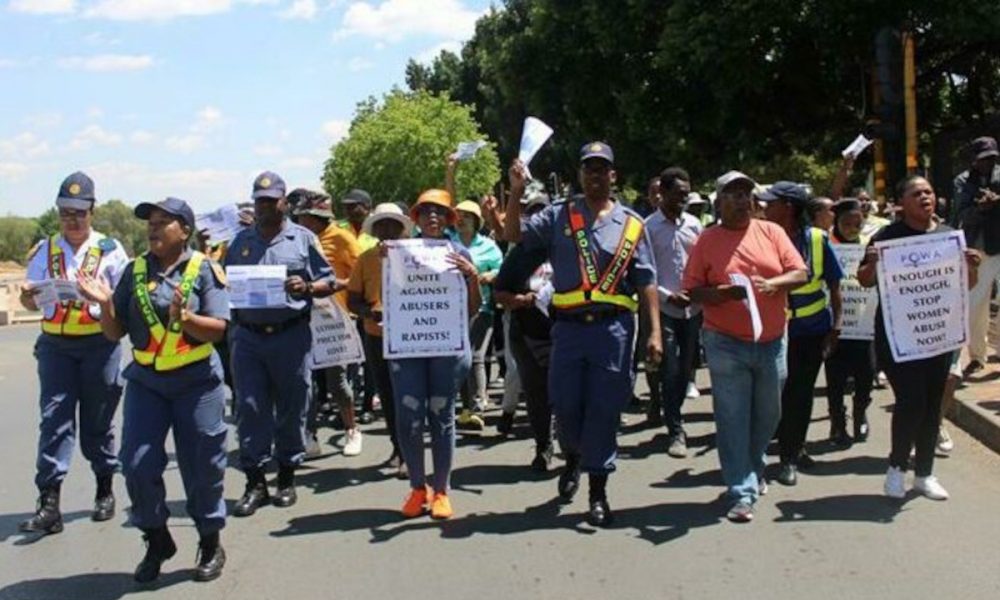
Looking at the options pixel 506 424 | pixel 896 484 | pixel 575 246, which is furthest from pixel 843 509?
pixel 506 424

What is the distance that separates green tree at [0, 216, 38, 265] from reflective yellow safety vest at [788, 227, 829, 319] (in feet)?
261

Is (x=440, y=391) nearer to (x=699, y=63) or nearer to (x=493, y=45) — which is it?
(x=699, y=63)

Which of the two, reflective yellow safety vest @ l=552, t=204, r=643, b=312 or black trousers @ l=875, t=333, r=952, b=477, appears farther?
black trousers @ l=875, t=333, r=952, b=477

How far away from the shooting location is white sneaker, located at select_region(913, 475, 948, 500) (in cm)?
618

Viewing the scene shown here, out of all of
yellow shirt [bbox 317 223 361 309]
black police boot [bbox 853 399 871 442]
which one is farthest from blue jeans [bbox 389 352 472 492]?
black police boot [bbox 853 399 871 442]

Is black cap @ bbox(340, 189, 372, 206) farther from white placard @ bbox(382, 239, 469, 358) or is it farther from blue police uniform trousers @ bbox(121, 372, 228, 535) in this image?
blue police uniform trousers @ bbox(121, 372, 228, 535)

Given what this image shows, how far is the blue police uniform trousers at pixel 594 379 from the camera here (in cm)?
591

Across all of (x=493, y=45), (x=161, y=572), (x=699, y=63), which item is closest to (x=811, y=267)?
(x=161, y=572)

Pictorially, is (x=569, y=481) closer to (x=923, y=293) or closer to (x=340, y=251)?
(x=923, y=293)

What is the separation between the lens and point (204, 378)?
5.14 meters

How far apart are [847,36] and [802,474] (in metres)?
16.4

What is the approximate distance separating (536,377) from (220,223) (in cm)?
250

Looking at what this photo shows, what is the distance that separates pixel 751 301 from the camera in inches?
229

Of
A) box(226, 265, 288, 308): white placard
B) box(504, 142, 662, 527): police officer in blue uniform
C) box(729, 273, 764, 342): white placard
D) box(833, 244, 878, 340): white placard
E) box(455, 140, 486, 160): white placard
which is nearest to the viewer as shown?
box(729, 273, 764, 342): white placard
